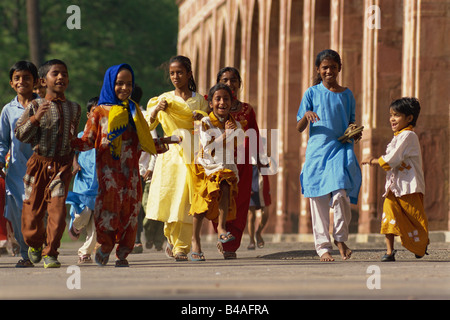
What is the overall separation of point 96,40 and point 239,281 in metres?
40.9

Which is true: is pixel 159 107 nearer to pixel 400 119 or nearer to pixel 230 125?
pixel 230 125

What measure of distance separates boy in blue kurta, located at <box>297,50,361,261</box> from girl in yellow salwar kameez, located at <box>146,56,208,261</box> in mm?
1297

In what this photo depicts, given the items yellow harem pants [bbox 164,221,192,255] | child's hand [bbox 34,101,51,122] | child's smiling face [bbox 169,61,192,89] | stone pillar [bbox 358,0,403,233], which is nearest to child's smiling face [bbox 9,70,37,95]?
child's hand [bbox 34,101,51,122]

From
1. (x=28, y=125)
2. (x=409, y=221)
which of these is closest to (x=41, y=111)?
(x=28, y=125)

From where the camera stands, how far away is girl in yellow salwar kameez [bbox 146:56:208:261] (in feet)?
42.2

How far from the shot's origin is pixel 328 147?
12156 millimetres

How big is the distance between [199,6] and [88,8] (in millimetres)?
7990

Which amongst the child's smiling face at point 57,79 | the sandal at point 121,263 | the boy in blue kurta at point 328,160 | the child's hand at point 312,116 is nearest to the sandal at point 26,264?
the sandal at point 121,263

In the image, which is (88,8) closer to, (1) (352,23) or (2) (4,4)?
(2) (4,4)

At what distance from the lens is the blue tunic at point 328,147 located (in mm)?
12070

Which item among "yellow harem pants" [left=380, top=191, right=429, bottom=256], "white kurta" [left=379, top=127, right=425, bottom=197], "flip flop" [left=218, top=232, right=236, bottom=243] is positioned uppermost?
"white kurta" [left=379, top=127, right=425, bottom=197]

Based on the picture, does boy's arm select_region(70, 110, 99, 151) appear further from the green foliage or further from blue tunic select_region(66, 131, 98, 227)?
the green foliage

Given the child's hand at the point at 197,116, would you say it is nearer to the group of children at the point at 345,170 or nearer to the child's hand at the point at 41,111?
the group of children at the point at 345,170

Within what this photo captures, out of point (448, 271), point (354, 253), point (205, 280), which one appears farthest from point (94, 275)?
point (354, 253)
